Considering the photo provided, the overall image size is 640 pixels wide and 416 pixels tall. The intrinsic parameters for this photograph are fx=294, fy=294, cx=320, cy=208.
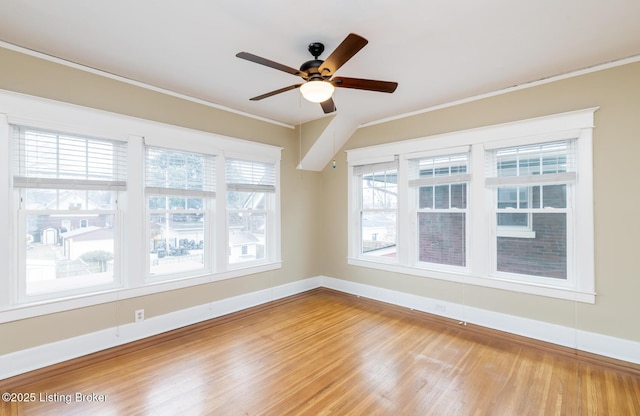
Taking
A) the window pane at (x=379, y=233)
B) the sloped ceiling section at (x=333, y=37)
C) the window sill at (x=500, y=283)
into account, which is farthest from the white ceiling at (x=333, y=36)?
the window sill at (x=500, y=283)

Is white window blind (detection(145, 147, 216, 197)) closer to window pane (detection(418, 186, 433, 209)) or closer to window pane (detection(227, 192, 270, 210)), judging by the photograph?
window pane (detection(227, 192, 270, 210))

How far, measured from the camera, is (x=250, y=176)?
450 centimetres

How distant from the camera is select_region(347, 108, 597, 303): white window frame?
3.04 meters

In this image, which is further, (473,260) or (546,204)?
(473,260)

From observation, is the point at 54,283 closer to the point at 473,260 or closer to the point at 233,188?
the point at 233,188

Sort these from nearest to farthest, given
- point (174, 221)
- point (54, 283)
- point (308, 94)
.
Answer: point (308, 94) → point (54, 283) → point (174, 221)

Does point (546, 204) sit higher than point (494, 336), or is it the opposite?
point (546, 204)

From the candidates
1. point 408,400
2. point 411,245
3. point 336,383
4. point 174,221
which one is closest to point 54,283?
point 174,221

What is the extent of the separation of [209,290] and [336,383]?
2.21m

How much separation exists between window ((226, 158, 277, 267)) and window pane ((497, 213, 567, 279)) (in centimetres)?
329

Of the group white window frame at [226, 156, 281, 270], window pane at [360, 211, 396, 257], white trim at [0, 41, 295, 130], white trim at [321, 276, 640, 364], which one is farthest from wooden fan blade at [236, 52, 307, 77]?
white trim at [321, 276, 640, 364]

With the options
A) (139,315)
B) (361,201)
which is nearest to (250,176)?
(361,201)

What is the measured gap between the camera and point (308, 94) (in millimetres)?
2436

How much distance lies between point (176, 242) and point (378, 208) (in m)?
3.00
